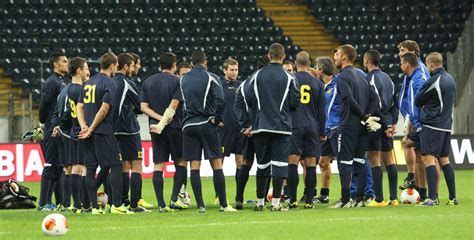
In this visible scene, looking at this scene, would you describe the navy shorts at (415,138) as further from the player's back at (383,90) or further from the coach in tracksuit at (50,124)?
the coach in tracksuit at (50,124)

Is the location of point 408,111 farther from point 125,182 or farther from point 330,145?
point 125,182

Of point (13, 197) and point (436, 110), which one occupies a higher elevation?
point (436, 110)

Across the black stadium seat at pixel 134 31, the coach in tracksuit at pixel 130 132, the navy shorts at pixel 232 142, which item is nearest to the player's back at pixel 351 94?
the coach in tracksuit at pixel 130 132

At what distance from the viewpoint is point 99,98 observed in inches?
527

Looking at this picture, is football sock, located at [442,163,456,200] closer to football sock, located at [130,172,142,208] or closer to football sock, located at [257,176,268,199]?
football sock, located at [257,176,268,199]

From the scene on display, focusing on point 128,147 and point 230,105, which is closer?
point 128,147

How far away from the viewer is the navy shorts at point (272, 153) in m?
13.3

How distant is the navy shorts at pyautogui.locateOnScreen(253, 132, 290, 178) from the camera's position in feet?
43.6

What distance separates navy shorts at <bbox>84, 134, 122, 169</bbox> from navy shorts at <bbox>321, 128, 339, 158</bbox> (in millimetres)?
3271

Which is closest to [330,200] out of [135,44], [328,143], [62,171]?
[328,143]

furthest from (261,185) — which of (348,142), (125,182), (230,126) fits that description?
(230,126)

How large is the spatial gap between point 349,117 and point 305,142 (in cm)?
78

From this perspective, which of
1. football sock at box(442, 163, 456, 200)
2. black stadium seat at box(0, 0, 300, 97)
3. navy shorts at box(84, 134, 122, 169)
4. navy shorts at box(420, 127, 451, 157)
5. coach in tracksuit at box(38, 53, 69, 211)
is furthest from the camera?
black stadium seat at box(0, 0, 300, 97)

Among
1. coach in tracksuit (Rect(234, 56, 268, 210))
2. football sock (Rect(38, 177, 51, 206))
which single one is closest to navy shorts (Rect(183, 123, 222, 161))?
A: coach in tracksuit (Rect(234, 56, 268, 210))
